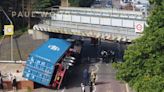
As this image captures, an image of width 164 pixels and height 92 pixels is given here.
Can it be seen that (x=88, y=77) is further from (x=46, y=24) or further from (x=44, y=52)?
(x=46, y=24)

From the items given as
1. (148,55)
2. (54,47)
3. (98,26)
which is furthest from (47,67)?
(98,26)

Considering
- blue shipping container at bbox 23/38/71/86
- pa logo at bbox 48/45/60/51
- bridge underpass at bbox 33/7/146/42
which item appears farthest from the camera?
bridge underpass at bbox 33/7/146/42

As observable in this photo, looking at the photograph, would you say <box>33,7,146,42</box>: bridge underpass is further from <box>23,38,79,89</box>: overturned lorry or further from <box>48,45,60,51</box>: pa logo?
<box>23,38,79,89</box>: overturned lorry

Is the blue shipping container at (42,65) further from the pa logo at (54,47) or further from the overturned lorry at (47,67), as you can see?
the pa logo at (54,47)

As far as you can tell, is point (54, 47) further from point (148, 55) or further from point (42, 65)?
point (148, 55)

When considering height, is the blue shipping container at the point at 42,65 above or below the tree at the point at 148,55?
below

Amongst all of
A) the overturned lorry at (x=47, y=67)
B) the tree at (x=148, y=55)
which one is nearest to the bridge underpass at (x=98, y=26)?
the overturned lorry at (x=47, y=67)

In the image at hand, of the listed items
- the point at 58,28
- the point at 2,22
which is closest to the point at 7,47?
the point at 58,28

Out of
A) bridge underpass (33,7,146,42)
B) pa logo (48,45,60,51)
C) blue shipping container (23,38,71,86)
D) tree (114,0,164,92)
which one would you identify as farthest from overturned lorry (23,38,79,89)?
tree (114,0,164,92)
